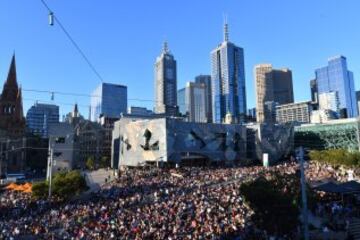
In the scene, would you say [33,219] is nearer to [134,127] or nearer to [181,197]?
[181,197]

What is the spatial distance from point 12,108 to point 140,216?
97179mm

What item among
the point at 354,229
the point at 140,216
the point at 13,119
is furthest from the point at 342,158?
the point at 13,119

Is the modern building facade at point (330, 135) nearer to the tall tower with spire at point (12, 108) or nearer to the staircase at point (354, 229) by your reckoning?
the staircase at point (354, 229)

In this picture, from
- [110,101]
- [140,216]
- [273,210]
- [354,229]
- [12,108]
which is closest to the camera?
[273,210]

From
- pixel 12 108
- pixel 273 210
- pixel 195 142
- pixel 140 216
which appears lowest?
pixel 140 216

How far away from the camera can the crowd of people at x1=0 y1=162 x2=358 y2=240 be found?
942 inches

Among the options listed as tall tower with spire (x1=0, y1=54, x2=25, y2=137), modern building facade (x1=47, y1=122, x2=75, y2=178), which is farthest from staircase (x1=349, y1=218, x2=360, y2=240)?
tall tower with spire (x1=0, y1=54, x2=25, y2=137)

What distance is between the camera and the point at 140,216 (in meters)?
28.5

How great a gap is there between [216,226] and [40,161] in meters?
105

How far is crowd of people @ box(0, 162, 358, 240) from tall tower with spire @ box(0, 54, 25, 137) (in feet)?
244

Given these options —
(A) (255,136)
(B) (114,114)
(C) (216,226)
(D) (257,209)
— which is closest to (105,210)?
(C) (216,226)

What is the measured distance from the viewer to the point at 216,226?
2386 centimetres

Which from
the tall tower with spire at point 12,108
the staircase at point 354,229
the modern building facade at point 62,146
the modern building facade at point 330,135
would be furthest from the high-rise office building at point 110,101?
the staircase at point 354,229

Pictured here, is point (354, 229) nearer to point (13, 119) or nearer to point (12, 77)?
point (13, 119)
